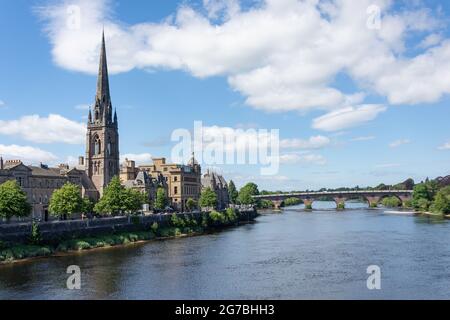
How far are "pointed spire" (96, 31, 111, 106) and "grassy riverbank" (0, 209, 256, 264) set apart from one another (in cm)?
3803

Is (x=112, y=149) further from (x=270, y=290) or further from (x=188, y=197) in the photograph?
(x=270, y=290)

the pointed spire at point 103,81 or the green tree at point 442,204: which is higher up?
the pointed spire at point 103,81

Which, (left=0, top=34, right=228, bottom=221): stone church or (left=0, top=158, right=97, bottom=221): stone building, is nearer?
(left=0, top=158, right=97, bottom=221): stone building

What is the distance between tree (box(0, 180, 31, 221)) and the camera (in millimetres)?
71125

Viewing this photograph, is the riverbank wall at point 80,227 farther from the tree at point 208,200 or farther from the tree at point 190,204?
the tree at point 190,204

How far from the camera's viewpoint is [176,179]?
483ft

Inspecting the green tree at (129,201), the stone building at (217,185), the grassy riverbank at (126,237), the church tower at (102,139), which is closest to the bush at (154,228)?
the grassy riverbank at (126,237)

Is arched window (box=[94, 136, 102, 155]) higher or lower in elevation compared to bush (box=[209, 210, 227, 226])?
higher

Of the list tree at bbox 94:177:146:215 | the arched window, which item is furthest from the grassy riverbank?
the arched window

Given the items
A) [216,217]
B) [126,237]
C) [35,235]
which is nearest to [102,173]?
[216,217]

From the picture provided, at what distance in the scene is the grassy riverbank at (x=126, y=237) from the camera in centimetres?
6169

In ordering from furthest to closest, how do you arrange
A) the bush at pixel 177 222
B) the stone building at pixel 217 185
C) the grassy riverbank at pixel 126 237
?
1. the stone building at pixel 217 185
2. the bush at pixel 177 222
3. the grassy riverbank at pixel 126 237

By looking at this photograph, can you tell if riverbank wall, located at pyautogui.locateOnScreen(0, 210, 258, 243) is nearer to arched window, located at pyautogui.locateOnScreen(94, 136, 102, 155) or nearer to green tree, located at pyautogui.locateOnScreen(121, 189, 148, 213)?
green tree, located at pyautogui.locateOnScreen(121, 189, 148, 213)

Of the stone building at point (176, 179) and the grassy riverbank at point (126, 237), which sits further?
the stone building at point (176, 179)
